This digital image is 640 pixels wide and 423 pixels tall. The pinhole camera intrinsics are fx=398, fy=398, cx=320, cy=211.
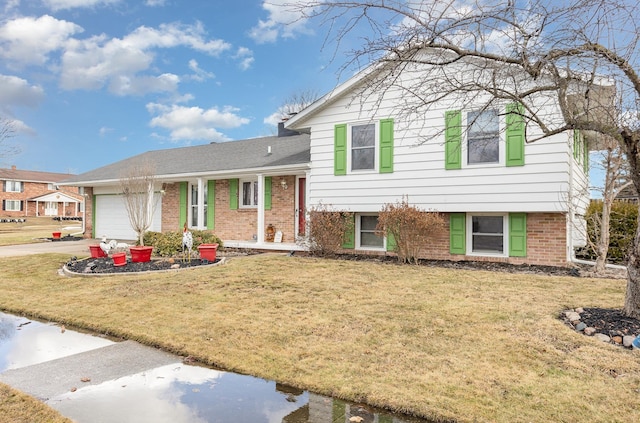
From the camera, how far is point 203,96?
20672mm

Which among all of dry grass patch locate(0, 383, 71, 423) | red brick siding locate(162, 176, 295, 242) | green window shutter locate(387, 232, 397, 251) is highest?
red brick siding locate(162, 176, 295, 242)

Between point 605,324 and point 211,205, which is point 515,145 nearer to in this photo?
point 605,324

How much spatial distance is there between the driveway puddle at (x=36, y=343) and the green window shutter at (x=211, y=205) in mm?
9435

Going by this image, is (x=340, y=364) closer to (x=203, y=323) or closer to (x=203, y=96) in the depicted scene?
(x=203, y=323)

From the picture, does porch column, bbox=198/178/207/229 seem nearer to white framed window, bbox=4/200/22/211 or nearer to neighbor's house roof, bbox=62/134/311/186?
neighbor's house roof, bbox=62/134/311/186

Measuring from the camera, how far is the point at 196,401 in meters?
3.33

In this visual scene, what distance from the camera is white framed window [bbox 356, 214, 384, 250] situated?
11789 millimetres

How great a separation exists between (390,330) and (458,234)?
6379 mm

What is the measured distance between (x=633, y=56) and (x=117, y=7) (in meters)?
15.1

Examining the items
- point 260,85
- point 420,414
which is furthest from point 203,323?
point 260,85

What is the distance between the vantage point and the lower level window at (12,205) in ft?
149

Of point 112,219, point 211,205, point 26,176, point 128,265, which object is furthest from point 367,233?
point 26,176

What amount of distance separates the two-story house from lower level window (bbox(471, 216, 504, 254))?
25 mm

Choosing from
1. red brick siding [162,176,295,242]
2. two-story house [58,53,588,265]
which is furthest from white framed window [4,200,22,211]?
two-story house [58,53,588,265]
